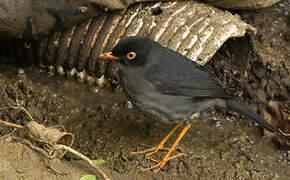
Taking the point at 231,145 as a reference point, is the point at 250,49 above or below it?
above

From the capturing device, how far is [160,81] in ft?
12.4

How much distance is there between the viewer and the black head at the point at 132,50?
3.75 meters

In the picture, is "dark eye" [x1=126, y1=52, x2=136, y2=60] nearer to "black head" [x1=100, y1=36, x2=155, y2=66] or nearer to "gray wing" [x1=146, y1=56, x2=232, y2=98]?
A: "black head" [x1=100, y1=36, x2=155, y2=66]

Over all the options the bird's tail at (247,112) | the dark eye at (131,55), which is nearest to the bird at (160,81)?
the dark eye at (131,55)

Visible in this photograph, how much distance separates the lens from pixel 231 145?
4.46 m

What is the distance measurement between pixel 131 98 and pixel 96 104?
115 centimetres

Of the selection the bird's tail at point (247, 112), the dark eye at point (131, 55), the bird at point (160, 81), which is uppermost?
the dark eye at point (131, 55)

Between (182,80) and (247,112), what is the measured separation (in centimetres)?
78

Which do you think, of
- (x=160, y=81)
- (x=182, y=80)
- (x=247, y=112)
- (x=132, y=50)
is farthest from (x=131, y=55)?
(x=247, y=112)

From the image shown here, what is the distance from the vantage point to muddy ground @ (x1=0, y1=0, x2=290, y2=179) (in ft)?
Answer: 13.1

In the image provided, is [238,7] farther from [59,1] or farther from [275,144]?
[59,1]

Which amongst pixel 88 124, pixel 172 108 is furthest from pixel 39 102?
pixel 172 108

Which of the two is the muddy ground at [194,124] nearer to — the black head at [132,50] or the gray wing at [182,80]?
the gray wing at [182,80]

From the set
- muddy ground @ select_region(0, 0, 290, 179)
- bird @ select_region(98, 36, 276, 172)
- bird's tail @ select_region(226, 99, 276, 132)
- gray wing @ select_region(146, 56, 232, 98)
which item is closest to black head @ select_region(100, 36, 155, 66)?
bird @ select_region(98, 36, 276, 172)
